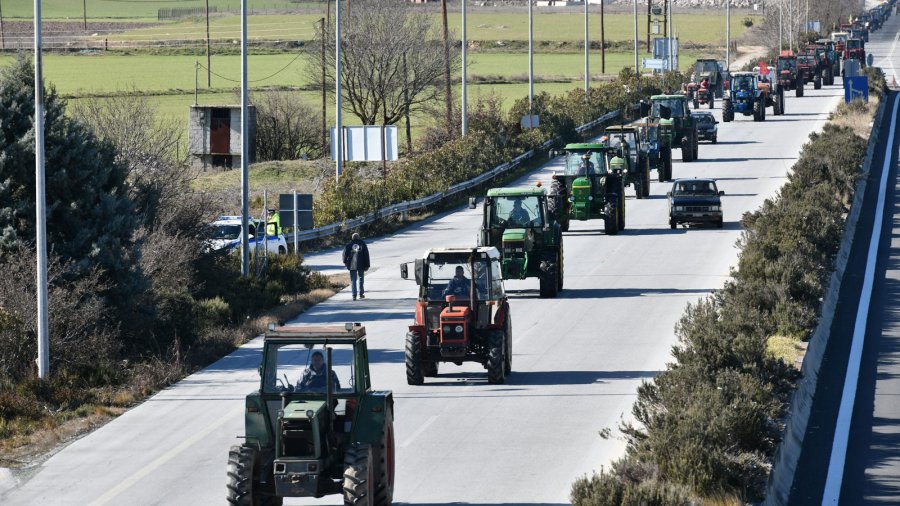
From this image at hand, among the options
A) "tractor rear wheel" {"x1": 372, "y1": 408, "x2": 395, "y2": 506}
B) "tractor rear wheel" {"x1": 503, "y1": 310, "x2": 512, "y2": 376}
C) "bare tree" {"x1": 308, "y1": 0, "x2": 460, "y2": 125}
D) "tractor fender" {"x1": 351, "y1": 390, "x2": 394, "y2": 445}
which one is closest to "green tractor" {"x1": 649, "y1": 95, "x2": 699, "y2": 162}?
"bare tree" {"x1": 308, "y1": 0, "x2": 460, "y2": 125}

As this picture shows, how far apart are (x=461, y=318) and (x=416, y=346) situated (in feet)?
2.84

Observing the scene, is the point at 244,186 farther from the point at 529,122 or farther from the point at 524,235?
the point at 529,122

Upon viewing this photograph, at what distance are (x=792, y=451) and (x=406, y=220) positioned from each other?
31.0 m

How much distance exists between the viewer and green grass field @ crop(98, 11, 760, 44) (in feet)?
507

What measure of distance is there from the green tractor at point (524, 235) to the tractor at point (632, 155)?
1556 cm

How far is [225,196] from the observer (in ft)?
175

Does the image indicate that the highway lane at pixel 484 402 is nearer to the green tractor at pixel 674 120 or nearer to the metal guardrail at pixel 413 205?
the metal guardrail at pixel 413 205

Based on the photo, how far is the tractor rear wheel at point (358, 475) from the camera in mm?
14875

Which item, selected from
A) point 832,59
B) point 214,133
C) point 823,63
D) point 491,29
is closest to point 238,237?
point 214,133

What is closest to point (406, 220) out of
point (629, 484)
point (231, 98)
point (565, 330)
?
point (565, 330)

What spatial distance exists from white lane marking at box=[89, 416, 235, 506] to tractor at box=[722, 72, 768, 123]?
59.6 m

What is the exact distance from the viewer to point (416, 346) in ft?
78.0

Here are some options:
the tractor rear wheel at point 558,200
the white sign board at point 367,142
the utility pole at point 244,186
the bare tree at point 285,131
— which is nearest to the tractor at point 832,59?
the bare tree at point 285,131

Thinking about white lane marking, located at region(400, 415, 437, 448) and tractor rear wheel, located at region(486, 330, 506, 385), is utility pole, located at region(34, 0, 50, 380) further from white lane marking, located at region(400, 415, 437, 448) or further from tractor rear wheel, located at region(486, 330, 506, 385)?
tractor rear wheel, located at region(486, 330, 506, 385)
